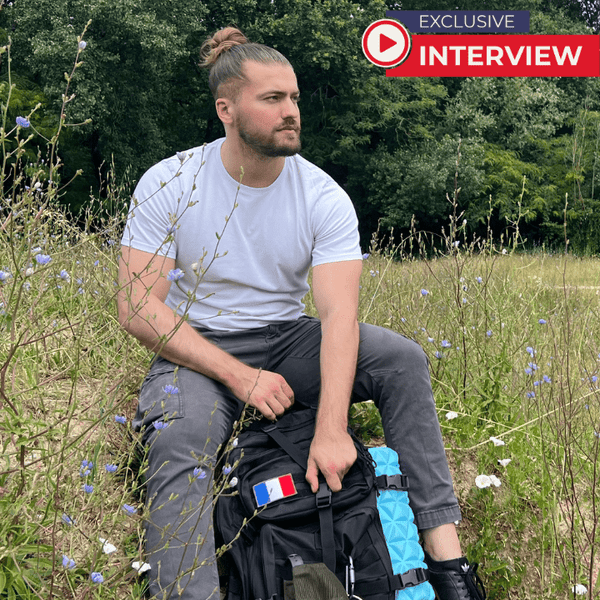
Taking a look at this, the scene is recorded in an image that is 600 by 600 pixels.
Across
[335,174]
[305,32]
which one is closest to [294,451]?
[305,32]

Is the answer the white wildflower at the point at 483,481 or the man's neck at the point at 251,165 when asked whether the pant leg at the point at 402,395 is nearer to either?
the white wildflower at the point at 483,481

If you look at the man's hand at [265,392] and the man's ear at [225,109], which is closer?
the man's hand at [265,392]

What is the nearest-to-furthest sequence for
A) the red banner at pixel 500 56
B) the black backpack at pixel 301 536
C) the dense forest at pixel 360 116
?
1. the black backpack at pixel 301 536
2. the dense forest at pixel 360 116
3. the red banner at pixel 500 56

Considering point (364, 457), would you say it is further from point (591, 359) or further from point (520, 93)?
point (520, 93)

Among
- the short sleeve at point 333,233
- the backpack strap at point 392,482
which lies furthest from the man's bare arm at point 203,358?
the short sleeve at point 333,233

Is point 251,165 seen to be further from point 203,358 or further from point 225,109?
point 203,358

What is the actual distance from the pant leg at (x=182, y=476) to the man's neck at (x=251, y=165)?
0.81m

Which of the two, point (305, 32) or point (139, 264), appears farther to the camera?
point (305, 32)

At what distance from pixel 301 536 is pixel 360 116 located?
1924cm

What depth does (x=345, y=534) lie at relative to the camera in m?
2.05

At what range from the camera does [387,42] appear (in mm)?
18109

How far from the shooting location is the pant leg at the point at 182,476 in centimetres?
184

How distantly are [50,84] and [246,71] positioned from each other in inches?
537

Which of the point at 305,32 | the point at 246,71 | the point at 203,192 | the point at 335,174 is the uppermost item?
the point at 305,32
